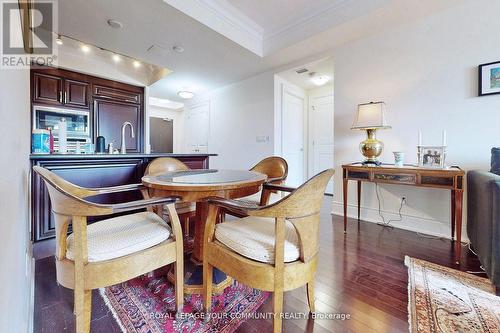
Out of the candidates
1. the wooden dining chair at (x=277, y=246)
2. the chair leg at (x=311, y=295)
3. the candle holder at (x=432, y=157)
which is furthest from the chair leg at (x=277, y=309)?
the candle holder at (x=432, y=157)

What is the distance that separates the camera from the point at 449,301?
4.20ft

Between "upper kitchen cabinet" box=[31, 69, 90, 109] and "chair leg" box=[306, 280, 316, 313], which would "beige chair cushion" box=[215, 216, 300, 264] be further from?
"upper kitchen cabinet" box=[31, 69, 90, 109]

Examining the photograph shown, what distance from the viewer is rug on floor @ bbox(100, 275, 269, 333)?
3.63 feet

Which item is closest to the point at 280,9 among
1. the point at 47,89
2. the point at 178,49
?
the point at 178,49

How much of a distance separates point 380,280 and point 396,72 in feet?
8.11

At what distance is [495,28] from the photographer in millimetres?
2102

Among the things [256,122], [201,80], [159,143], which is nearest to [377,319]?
[256,122]

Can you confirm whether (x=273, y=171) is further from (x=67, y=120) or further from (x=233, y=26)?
(x=67, y=120)

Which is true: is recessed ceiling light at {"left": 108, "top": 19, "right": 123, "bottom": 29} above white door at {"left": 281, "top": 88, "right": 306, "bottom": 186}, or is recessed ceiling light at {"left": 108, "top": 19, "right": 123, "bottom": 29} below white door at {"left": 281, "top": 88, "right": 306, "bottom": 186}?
above

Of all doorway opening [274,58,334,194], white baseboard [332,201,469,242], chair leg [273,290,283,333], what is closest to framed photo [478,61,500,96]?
white baseboard [332,201,469,242]

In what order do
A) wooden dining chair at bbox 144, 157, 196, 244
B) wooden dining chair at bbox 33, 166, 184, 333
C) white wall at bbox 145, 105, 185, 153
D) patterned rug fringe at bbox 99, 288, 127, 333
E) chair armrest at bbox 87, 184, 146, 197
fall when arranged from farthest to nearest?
white wall at bbox 145, 105, 185, 153 → wooden dining chair at bbox 144, 157, 196, 244 → chair armrest at bbox 87, 184, 146, 197 → patterned rug fringe at bbox 99, 288, 127, 333 → wooden dining chair at bbox 33, 166, 184, 333

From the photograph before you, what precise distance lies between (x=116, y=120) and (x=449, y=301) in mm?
5129

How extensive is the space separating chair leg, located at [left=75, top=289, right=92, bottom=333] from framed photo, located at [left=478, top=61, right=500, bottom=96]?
11.6ft

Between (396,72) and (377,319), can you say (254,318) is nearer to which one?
(377,319)
